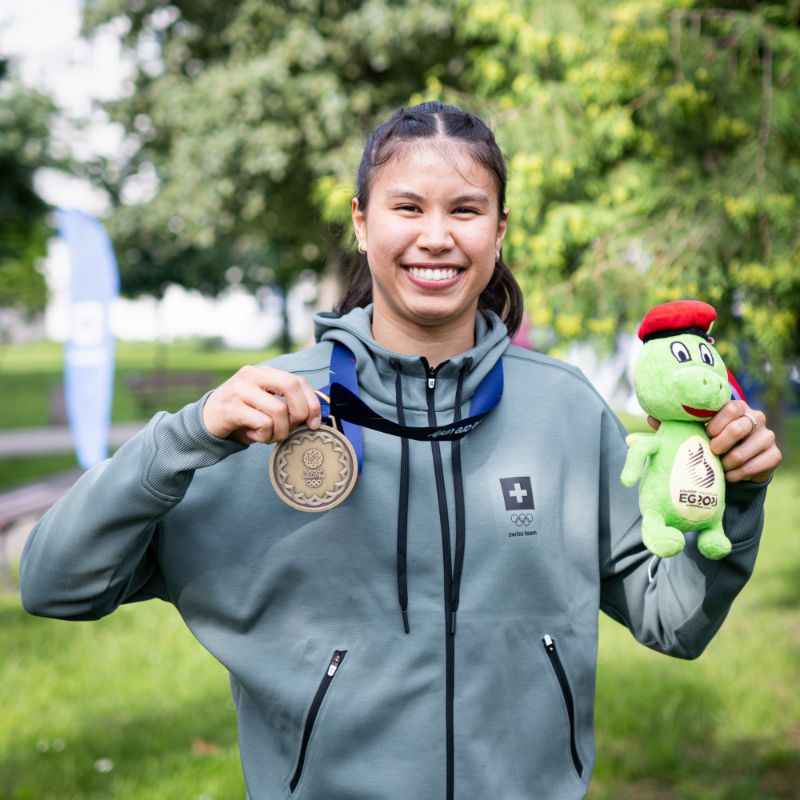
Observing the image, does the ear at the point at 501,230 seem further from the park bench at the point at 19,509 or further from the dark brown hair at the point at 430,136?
the park bench at the point at 19,509

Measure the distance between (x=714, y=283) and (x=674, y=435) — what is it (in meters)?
3.56

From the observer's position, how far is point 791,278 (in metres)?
4.71

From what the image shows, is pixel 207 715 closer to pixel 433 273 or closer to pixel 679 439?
pixel 433 273

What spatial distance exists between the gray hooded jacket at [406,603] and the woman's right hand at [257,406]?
285 mm

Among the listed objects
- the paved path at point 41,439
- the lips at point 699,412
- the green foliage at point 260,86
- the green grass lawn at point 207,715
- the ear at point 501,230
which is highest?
the ear at point 501,230

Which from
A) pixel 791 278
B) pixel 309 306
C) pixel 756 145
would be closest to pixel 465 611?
pixel 791 278

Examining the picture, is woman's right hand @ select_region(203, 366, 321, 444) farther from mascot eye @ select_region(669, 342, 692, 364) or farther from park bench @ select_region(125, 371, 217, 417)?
park bench @ select_region(125, 371, 217, 417)

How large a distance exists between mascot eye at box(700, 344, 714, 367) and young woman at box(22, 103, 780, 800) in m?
0.23

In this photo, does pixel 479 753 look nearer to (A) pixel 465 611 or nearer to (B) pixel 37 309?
(A) pixel 465 611

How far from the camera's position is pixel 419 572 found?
6.16 ft

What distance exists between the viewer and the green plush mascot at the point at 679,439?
1649mm

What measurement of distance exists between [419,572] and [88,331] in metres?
7.59

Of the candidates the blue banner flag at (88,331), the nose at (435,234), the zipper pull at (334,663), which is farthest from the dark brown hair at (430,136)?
the blue banner flag at (88,331)

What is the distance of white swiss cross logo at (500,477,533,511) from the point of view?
195 centimetres
